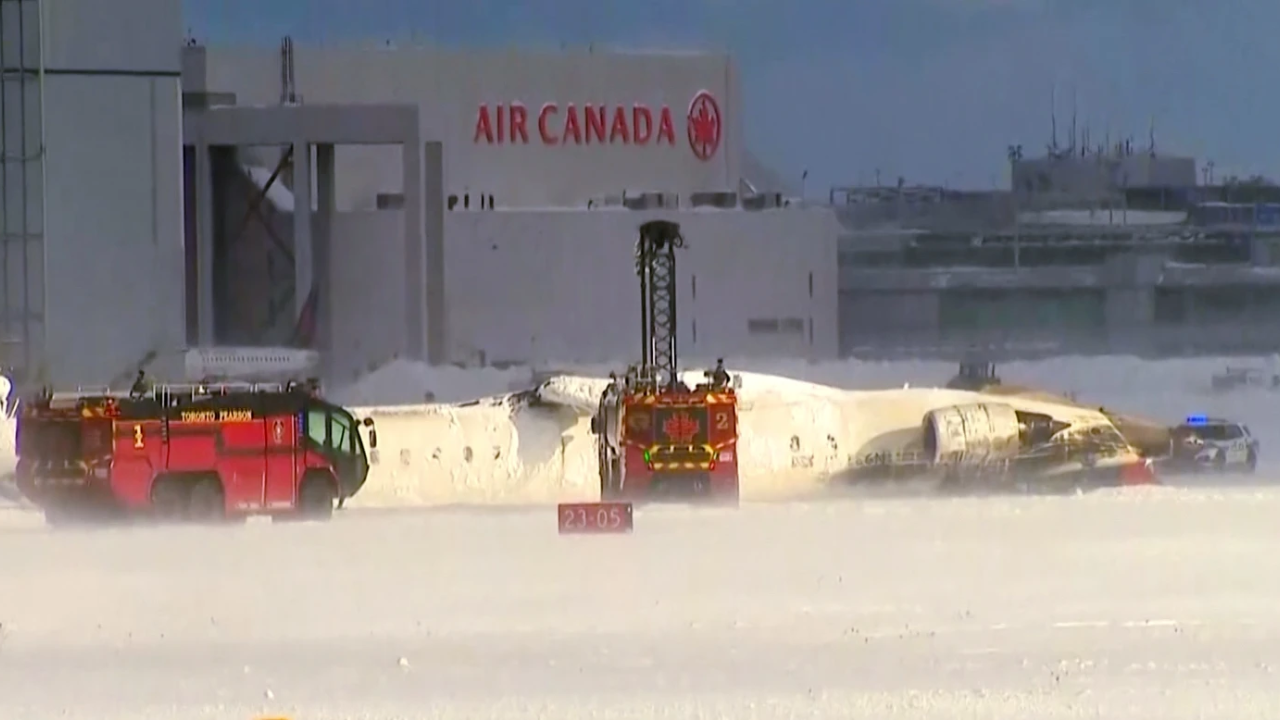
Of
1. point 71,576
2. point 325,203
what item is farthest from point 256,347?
point 71,576

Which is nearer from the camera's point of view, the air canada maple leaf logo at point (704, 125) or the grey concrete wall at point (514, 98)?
the grey concrete wall at point (514, 98)

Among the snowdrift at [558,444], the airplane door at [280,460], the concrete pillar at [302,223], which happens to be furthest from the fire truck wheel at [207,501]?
the concrete pillar at [302,223]

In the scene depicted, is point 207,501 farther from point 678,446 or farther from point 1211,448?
point 1211,448

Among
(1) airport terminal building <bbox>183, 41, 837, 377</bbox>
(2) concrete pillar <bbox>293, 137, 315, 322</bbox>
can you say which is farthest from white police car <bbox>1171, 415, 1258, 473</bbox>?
(2) concrete pillar <bbox>293, 137, 315, 322</bbox>

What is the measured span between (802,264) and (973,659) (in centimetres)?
3407

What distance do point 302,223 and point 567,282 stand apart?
21.7ft

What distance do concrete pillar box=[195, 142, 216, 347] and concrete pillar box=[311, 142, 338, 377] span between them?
8.27ft

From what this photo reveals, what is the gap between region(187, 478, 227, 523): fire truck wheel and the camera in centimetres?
2047

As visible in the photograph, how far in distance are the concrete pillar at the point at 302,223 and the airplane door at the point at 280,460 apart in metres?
22.7

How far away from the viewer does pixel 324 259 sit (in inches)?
1766

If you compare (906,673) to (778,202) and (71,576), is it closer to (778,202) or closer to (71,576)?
(71,576)

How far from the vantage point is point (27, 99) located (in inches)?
1308

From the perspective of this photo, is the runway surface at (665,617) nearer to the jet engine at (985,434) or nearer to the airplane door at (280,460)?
the airplane door at (280,460)

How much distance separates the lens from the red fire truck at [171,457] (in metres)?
20.4
